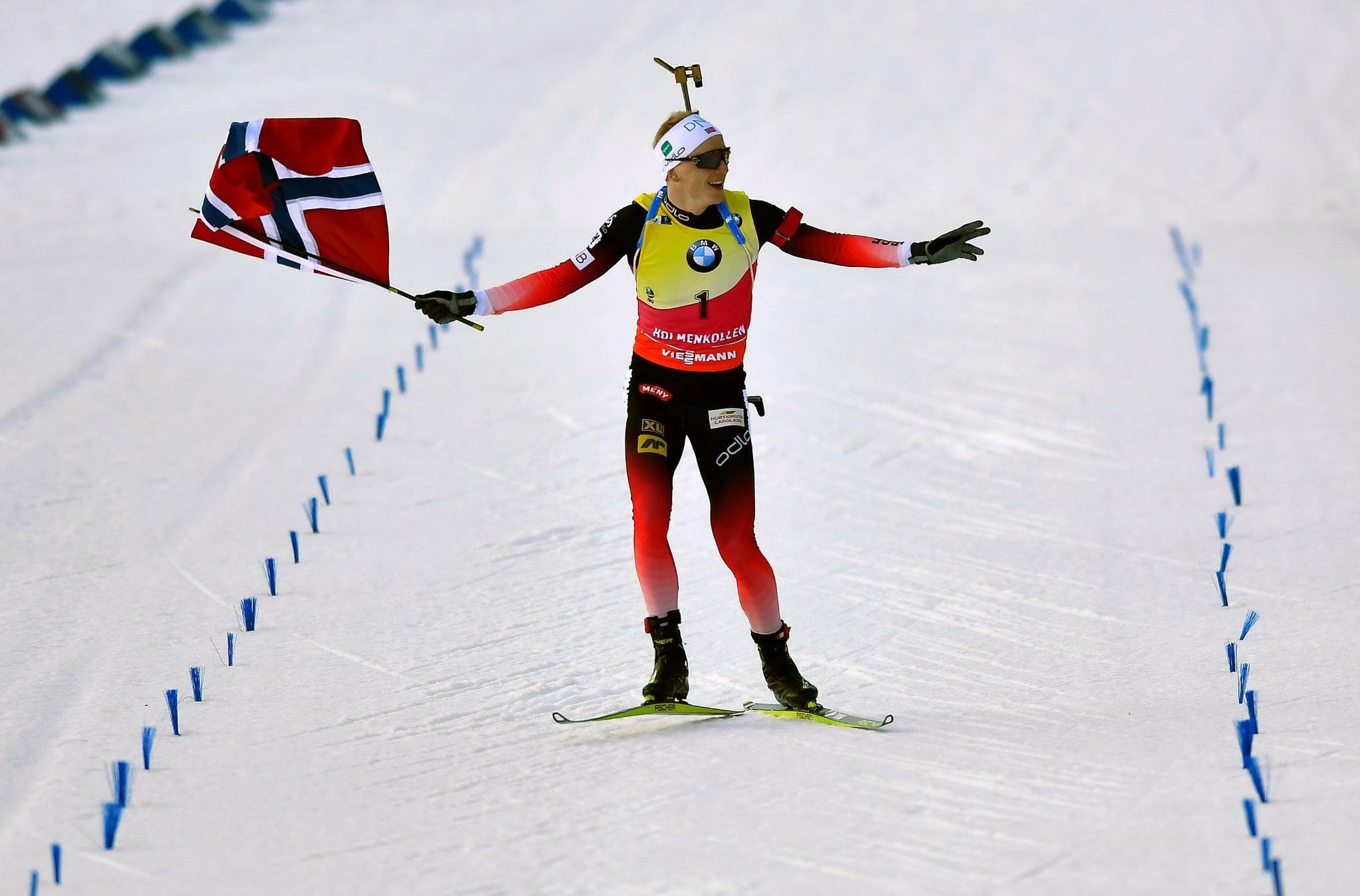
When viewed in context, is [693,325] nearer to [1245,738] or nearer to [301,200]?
[301,200]

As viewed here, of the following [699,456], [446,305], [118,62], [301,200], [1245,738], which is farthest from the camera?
[118,62]

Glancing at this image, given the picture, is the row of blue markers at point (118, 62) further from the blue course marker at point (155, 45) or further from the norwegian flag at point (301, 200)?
the norwegian flag at point (301, 200)

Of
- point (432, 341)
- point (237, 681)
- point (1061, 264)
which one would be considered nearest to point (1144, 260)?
point (1061, 264)

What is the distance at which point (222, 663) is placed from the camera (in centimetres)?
595

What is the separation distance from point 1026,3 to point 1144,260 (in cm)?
674

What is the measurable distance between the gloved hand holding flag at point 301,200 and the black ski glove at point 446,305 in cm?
50

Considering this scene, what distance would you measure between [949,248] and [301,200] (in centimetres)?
203

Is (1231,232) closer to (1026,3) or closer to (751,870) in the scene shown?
(1026,3)

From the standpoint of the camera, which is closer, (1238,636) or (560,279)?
(560,279)

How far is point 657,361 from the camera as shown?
5.22 m

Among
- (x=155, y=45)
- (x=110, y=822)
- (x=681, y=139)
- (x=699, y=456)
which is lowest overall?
(x=110, y=822)

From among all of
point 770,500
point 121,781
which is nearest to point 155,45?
point 770,500

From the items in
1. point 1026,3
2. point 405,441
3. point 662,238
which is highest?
point 1026,3

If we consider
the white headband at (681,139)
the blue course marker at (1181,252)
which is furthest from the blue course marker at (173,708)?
the blue course marker at (1181,252)
